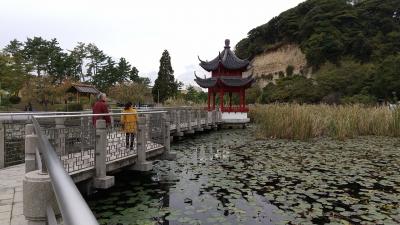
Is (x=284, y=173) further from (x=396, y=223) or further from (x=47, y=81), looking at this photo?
(x=47, y=81)

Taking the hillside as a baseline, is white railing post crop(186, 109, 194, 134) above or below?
below

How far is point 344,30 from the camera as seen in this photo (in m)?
46.8

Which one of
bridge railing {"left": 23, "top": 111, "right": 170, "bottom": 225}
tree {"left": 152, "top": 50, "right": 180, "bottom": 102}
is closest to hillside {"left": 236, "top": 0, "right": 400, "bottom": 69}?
tree {"left": 152, "top": 50, "right": 180, "bottom": 102}

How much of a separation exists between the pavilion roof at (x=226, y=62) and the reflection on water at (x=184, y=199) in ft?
54.1

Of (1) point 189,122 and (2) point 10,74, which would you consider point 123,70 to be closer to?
(2) point 10,74

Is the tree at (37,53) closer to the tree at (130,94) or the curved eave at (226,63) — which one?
the tree at (130,94)

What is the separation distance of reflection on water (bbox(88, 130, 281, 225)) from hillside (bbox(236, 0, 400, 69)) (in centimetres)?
3739

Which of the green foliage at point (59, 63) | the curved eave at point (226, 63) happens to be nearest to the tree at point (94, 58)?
the green foliage at point (59, 63)

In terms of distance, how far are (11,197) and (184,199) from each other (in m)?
3.10

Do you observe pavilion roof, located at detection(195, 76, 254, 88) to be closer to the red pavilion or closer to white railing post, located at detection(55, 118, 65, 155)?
the red pavilion

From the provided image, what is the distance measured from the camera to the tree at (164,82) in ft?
162

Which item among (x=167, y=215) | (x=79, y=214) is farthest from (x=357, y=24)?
(x=79, y=214)

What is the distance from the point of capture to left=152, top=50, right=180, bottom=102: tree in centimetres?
4944

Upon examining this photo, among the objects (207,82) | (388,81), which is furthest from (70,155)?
(388,81)
